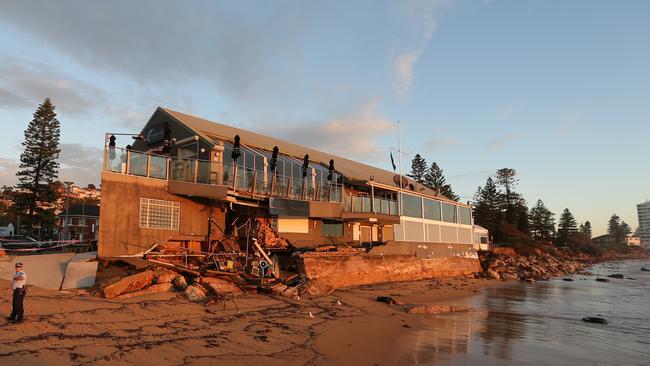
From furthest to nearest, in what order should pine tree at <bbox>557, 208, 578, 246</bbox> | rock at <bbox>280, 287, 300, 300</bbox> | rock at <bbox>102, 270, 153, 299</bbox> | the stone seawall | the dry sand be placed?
pine tree at <bbox>557, 208, 578, 246</bbox> < the stone seawall < rock at <bbox>280, 287, 300, 300</bbox> < rock at <bbox>102, 270, 153, 299</bbox> < the dry sand

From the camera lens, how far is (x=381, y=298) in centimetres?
2088

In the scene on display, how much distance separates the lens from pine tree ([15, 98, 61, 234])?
4616 cm

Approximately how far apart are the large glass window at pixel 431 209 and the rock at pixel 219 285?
2369cm

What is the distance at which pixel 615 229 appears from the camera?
569ft

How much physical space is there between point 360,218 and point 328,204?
3359mm

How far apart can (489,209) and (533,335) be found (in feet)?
246

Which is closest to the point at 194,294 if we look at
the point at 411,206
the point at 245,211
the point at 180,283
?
the point at 180,283

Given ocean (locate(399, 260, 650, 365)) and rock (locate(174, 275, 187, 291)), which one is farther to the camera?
rock (locate(174, 275, 187, 291))

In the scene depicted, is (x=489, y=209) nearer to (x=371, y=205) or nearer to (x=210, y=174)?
(x=371, y=205)

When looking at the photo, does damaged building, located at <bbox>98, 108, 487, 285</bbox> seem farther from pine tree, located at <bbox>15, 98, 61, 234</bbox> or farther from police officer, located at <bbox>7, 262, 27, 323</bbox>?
pine tree, located at <bbox>15, 98, 61, 234</bbox>

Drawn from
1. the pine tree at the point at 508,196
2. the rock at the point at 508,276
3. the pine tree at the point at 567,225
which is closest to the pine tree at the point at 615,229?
the pine tree at the point at 567,225

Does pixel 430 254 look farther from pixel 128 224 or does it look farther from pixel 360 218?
pixel 128 224

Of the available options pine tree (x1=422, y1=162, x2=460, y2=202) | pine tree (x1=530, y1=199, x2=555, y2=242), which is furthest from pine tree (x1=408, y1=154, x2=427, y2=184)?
pine tree (x1=530, y1=199, x2=555, y2=242)

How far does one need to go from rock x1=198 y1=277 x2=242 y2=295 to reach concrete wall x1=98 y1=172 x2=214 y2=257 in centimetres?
396
